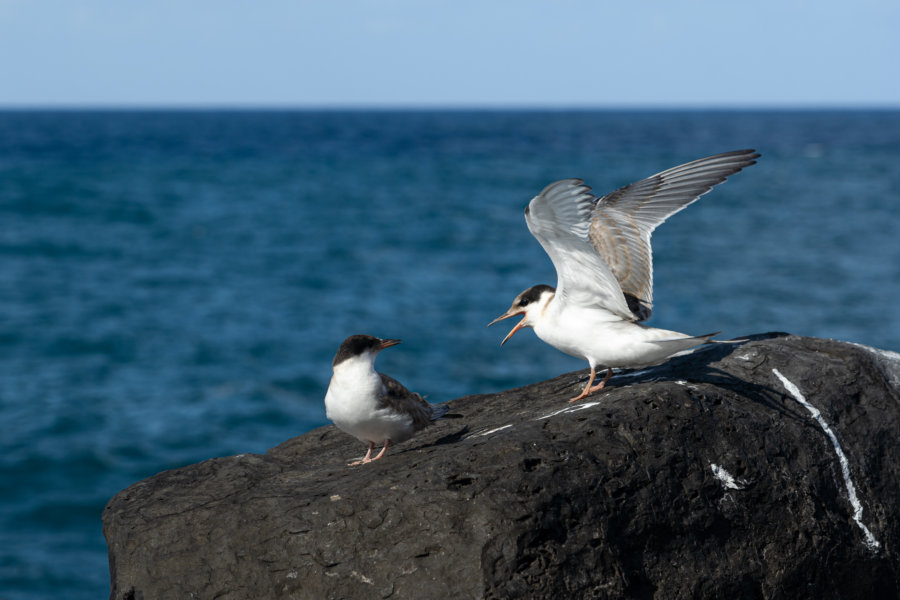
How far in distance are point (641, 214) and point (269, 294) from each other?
67.9 ft

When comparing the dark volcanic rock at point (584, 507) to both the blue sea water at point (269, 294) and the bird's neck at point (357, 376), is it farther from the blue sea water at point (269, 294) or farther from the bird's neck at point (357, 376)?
the blue sea water at point (269, 294)

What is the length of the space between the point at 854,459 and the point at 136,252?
99.9 ft

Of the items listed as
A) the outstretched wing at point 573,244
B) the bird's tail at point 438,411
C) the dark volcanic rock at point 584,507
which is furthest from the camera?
the bird's tail at point 438,411

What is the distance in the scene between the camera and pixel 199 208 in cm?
4306

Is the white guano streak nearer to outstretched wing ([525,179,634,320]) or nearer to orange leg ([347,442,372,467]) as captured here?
outstretched wing ([525,179,634,320])

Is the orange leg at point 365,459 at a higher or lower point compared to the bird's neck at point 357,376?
lower

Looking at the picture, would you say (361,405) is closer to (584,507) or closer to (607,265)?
(584,507)

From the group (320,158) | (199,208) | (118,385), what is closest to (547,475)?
(118,385)

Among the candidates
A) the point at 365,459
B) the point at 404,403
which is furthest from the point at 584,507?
the point at 365,459

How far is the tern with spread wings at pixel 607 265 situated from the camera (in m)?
5.89

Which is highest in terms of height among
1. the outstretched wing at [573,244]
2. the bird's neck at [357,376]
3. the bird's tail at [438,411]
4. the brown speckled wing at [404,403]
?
the outstretched wing at [573,244]

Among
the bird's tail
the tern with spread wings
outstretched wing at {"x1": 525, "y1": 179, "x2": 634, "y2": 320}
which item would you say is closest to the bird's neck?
the bird's tail

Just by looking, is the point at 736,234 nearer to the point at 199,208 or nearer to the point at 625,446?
the point at 199,208

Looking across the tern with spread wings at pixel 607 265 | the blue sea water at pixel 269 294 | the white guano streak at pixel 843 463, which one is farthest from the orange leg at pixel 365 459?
the blue sea water at pixel 269 294
